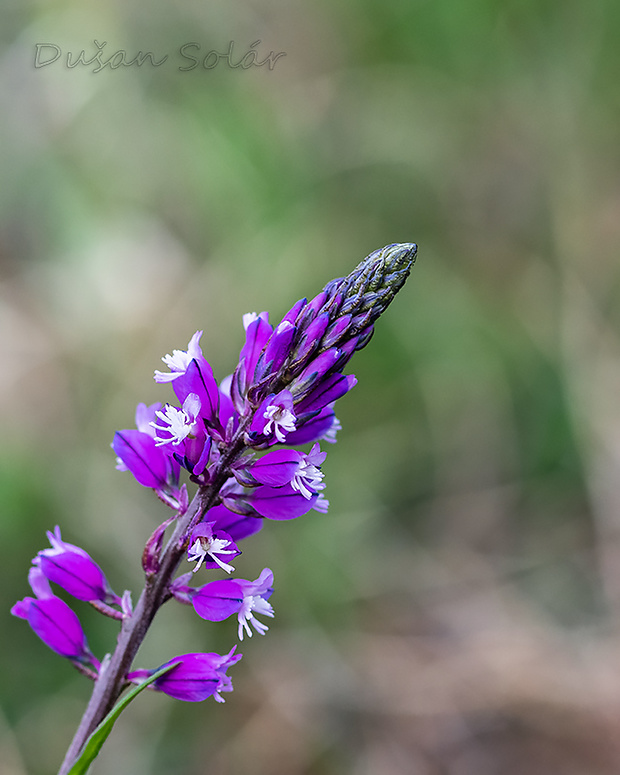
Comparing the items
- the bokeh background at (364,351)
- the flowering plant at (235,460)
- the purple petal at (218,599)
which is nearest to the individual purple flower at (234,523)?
the flowering plant at (235,460)

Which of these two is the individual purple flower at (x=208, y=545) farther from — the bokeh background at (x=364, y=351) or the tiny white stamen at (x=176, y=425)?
the bokeh background at (x=364, y=351)

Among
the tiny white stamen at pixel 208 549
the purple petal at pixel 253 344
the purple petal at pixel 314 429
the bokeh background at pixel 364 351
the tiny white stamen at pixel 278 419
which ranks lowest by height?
the tiny white stamen at pixel 208 549

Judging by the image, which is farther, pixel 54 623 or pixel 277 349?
pixel 54 623

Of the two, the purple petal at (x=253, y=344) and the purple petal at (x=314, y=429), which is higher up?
the purple petal at (x=253, y=344)

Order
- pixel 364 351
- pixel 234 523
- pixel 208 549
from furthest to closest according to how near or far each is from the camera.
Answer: pixel 364 351, pixel 234 523, pixel 208 549

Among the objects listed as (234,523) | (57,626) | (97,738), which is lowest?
(97,738)

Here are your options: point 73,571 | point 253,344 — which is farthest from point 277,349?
point 73,571

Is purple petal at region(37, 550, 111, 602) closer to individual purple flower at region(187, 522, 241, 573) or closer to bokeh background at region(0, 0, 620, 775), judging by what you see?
individual purple flower at region(187, 522, 241, 573)

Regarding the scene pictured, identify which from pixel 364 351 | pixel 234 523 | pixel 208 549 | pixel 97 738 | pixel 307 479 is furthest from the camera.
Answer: pixel 364 351

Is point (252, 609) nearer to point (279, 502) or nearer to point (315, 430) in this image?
point (279, 502)

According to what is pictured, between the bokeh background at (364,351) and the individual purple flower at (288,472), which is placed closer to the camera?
the individual purple flower at (288,472)
